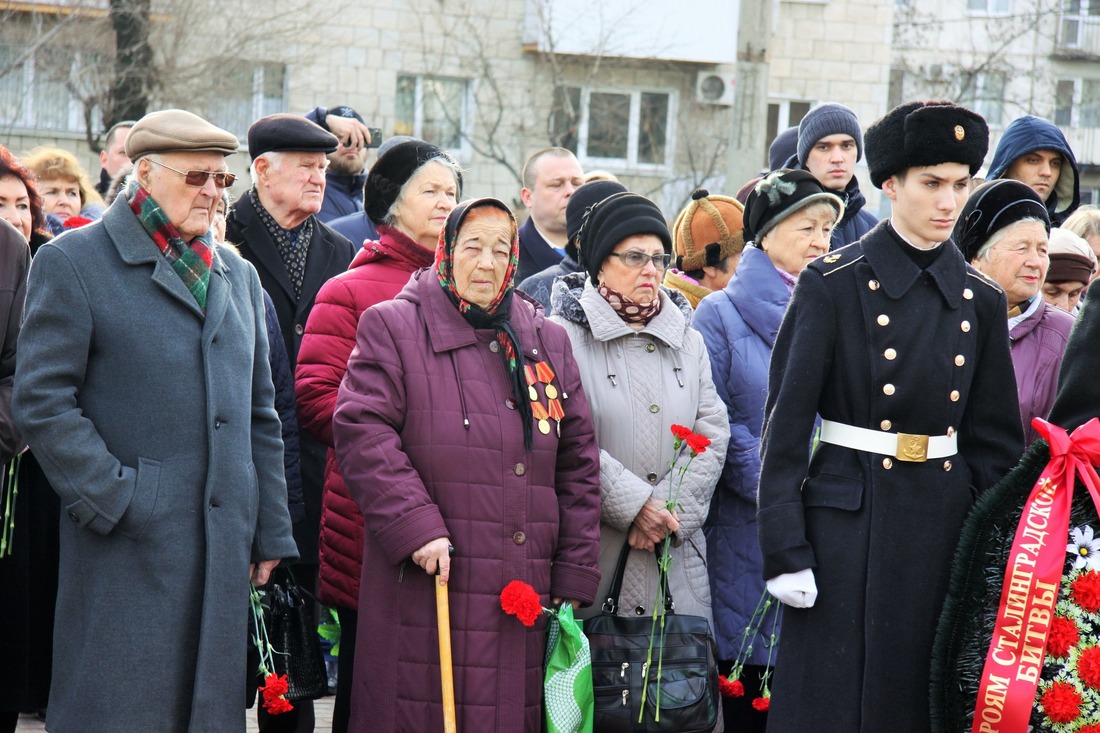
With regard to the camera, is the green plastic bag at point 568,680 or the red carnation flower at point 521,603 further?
the green plastic bag at point 568,680

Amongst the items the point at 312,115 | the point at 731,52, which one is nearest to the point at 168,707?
the point at 312,115

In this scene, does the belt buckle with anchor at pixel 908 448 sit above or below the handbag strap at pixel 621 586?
above

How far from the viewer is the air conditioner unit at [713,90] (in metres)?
21.5

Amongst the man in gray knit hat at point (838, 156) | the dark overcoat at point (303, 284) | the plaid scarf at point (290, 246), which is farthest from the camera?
the man in gray knit hat at point (838, 156)

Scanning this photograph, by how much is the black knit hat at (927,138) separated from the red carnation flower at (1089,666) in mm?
1461

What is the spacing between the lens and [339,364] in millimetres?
5262

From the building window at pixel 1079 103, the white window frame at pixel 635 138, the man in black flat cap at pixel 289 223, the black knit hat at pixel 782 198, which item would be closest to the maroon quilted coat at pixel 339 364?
the man in black flat cap at pixel 289 223

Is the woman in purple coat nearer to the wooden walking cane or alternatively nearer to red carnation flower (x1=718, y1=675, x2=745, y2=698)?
the wooden walking cane

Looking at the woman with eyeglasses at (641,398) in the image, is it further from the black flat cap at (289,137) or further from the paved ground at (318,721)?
the paved ground at (318,721)

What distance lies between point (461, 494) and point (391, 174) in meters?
1.69

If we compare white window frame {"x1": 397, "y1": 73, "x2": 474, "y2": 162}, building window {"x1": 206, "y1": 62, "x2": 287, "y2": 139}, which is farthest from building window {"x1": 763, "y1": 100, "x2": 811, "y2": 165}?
building window {"x1": 206, "y1": 62, "x2": 287, "y2": 139}

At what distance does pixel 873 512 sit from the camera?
165 inches

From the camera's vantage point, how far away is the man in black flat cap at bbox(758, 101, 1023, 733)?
4176 mm

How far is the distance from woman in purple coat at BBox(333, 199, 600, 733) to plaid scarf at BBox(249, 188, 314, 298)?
4.95ft
